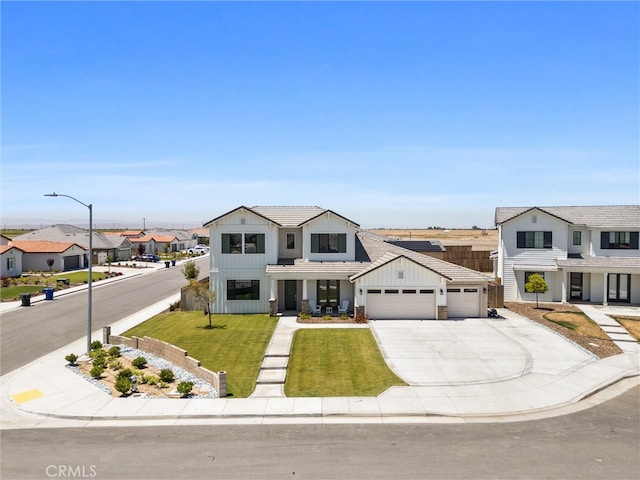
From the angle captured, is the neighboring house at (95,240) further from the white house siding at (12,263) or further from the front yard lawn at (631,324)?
the front yard lawn at (631,324)

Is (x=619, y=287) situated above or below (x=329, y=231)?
below

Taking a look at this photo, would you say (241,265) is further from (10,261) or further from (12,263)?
(12,263)

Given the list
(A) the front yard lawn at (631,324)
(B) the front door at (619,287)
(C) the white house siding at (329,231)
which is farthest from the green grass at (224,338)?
(B) the front door at (619,287)

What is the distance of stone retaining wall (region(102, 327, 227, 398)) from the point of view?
16594 mm

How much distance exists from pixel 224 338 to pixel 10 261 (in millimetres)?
41787

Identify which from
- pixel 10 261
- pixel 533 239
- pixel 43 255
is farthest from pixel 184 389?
pixel 43 255

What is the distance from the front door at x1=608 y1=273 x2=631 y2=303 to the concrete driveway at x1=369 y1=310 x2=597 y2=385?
9849mm

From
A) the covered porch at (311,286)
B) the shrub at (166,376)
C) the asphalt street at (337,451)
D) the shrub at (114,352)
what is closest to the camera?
the asphalt street at (337,451)

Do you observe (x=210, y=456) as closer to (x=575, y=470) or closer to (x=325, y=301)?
(x=575, y=470)

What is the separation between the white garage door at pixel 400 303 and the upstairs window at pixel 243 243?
7.94m

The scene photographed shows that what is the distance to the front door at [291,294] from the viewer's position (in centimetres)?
3095

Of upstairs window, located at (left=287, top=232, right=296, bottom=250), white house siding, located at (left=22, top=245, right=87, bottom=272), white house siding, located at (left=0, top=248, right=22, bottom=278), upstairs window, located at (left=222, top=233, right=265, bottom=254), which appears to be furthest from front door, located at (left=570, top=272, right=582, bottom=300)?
white house siding, located at (left=0, top=248, right=22, bottom=278)

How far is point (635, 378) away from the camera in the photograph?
18906 millimetres

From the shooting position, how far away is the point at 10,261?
5284 centimetres
